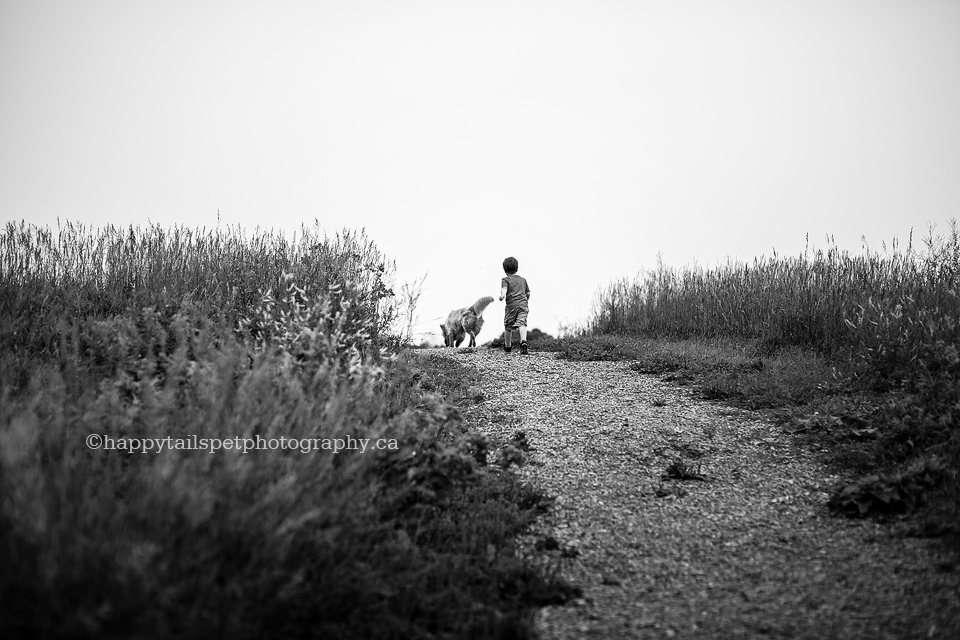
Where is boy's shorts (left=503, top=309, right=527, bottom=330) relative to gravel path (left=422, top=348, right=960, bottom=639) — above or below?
above

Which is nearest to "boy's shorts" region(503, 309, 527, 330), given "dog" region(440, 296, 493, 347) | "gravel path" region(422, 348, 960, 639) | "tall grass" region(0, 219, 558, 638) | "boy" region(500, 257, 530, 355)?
"boy" region(500, 257, 530, 355)

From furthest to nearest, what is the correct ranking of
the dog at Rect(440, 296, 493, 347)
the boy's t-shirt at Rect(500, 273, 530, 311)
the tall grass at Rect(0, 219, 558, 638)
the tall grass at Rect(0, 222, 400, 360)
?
the dog at Rect(440, 296, 493, 347) < the boy's t-shirt at Rect(500, 273, 530, 311) < the tall grass at Rect(0, 222, 400, 360) < the tall grass at Rect(0, 219, 558, 638)

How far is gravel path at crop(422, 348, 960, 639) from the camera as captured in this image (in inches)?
152

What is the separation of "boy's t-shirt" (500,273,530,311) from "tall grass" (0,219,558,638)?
7.34 meters

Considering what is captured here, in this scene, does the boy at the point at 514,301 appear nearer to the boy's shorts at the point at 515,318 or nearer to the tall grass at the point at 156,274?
the boy's shorts at the point at 515,318

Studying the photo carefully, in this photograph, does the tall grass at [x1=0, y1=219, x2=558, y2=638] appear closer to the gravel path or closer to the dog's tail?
the gravel path

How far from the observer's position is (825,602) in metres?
4.02

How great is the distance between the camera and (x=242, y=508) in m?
3.25

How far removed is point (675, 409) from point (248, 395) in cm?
604

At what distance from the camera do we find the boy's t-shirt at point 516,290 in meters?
14.2

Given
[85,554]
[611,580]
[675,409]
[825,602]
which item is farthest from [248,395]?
[675,409]

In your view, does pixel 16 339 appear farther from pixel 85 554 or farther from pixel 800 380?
pixel 800 380

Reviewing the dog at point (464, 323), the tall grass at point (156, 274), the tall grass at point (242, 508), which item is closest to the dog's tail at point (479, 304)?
the dog at point (464, 323)

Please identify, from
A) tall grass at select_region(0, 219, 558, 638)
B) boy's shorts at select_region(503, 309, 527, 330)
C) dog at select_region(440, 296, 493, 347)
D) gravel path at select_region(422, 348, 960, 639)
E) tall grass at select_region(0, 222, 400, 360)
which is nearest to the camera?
tall grass at select_region(0, 219, 558, 638)
